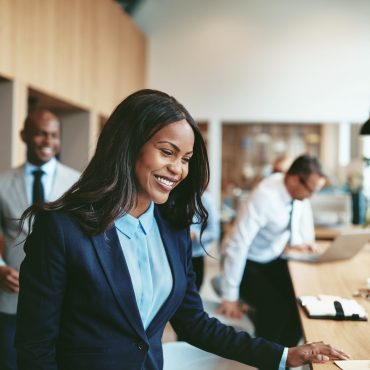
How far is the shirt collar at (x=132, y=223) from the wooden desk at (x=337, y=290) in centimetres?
62

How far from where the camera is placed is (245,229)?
286 centimetres

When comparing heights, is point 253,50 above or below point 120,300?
above

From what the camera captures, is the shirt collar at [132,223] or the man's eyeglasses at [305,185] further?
the man's eyeglasses at [305,185]

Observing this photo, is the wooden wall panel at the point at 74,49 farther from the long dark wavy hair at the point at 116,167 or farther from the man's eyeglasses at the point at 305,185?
the long dark wavy hair at the point at 116,167

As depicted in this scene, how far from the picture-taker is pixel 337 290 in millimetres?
2355

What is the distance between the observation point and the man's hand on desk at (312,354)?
139 centimetres

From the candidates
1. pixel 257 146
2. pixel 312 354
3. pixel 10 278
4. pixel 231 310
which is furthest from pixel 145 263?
pixel 257 146

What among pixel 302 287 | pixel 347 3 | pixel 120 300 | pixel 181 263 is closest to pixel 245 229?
pixel 302 287

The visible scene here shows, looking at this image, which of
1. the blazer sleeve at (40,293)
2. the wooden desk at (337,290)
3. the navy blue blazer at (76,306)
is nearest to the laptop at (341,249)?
the wooden desk at (337,290)

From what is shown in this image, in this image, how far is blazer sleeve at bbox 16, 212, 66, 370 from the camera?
1.17 m

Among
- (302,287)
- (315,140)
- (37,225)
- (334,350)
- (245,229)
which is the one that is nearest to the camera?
(37,225)

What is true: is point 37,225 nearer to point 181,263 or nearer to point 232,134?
point 181,263

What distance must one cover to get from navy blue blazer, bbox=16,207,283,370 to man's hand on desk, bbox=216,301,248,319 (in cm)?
134

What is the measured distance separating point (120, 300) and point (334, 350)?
2.16 feet
